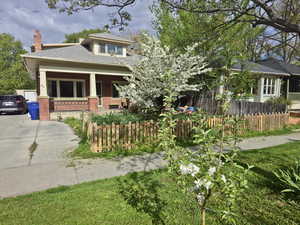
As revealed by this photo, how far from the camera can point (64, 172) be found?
3.94m

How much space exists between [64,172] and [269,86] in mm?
19867

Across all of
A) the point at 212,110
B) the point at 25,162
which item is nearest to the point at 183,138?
the point at 25,162

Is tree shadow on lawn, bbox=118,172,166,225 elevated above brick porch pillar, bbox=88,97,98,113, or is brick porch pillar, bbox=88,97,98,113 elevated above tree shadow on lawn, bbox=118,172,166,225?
brick porch pillar, bbox=88,97,98,113

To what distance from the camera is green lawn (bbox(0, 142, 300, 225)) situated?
95.3 inches

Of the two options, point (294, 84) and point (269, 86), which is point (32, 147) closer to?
point (269, 86)

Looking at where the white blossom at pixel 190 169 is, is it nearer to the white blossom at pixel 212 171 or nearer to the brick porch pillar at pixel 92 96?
the white blossom at pixel 212 171

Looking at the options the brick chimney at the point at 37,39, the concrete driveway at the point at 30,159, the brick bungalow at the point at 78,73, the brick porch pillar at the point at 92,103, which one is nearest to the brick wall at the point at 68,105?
the brick bungalow at the point at 78,73

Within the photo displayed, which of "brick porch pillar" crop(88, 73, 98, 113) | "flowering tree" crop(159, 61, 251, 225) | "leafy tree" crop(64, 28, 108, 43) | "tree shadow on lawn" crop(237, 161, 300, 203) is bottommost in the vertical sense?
"tree shadow on lawn" crop(237, 161, 300, 203)

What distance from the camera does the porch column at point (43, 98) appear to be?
10656 millimetres

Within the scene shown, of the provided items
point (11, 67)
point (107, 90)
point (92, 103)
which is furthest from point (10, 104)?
point (11, 67)

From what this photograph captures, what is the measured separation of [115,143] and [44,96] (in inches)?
308

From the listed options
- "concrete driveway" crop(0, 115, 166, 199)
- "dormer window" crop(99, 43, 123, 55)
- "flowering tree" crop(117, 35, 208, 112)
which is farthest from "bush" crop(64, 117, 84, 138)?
"dormer window" crop(99, 43, 123, 55)

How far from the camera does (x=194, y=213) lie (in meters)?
2.57

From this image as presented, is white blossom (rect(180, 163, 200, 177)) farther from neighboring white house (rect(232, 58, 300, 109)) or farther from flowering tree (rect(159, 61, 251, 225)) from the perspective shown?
neighboring white house (rect(232, 58, 300, 109))
